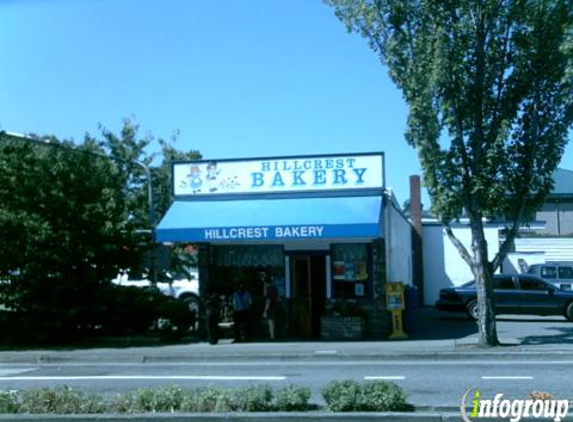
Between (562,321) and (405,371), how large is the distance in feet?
43.7

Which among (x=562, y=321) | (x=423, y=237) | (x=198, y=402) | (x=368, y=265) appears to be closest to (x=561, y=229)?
(x=423, y=237)

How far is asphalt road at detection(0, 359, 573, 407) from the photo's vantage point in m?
11.9

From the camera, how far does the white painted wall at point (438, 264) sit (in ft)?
117

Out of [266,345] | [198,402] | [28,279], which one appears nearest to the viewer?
[198,402]

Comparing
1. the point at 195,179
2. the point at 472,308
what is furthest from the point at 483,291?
the point at 195,179

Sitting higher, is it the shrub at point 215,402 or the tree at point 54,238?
the tree at point 54,238

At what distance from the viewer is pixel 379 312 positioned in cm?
2152

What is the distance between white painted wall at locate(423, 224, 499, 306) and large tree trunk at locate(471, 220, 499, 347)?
17037 millimetres

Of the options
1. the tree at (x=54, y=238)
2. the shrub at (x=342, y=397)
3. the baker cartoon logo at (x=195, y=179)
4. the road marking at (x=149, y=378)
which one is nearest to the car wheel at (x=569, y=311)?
the baker cartoon logo at (x=195, y=179)

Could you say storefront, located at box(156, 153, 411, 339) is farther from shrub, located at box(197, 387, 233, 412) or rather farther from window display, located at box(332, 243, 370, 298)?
shrub, located at box(197, 387, 233, 412)

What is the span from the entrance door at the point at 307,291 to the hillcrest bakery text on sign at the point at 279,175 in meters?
2.07

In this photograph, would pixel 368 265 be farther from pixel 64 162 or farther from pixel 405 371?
pixel 64 162

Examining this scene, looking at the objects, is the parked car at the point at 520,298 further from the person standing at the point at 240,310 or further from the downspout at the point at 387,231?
the person standing at the point at 240,310

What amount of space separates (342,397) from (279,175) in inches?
526
